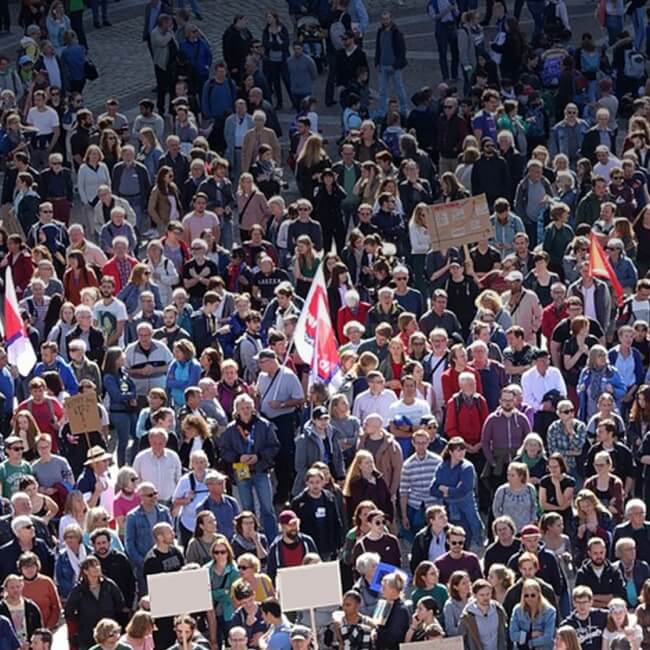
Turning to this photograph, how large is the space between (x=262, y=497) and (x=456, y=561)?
8.85ft

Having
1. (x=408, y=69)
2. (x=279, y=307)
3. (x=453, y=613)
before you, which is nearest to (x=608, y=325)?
(x=279, y=307)

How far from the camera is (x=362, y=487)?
68.8 ft

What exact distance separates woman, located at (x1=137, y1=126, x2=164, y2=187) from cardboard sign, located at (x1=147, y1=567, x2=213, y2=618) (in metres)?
11.4

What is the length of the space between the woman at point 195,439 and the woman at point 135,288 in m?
3.26

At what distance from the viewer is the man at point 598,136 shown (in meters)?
29.8

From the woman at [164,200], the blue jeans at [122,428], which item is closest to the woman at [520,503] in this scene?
the blue jeans at [122,428]

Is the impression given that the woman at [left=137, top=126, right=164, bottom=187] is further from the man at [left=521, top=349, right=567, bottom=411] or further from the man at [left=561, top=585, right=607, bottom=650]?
the man at [left=561, top=585, right=607, bottom=650]

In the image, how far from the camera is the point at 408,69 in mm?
36750

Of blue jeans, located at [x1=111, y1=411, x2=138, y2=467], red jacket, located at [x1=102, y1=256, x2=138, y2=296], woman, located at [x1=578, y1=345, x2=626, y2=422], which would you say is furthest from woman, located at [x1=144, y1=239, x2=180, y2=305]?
woman, located at [x1=578, y1=345, x2=626, y2=422]

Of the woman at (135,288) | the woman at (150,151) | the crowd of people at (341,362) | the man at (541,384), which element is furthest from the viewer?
the woman at (150,151)

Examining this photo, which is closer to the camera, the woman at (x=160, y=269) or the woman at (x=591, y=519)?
the woman at (x=591, y=519)

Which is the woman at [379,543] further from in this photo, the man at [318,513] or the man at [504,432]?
the man at [504,432]

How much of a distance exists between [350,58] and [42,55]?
13.7 ft

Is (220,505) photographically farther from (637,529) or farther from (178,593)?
(637,529)
